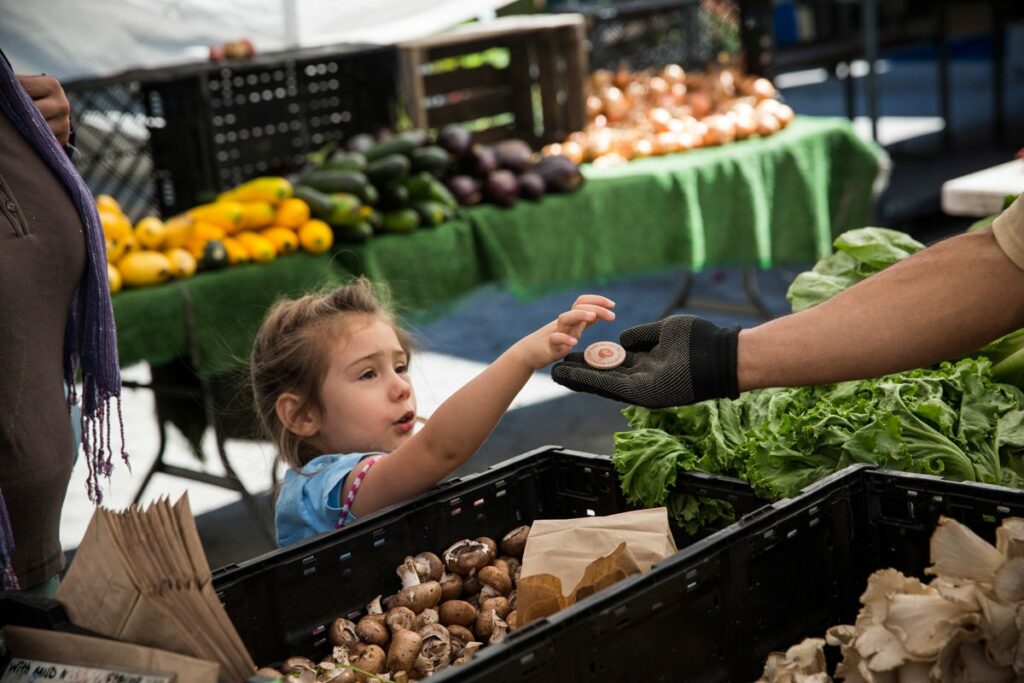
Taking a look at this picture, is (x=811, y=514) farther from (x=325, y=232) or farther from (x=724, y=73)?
(x=724, y=73)

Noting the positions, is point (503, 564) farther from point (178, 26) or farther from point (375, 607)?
point (178, 26)

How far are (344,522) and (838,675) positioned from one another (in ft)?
3.32

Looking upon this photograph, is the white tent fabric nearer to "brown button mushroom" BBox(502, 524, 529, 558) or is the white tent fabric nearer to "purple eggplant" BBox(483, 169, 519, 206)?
"purple eggplant" BBox(483, 169, 519, 206)

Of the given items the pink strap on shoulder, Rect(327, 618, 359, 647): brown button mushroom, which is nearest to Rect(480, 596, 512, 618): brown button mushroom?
Rect(327, 618, 359, 647): brown button mushroom

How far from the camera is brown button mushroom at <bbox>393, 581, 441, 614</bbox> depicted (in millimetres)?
1977

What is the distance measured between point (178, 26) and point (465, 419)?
15.5ft

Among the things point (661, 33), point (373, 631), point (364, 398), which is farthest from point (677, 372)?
point (661, 33)

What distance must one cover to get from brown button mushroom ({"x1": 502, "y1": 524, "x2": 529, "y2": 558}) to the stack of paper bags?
81cm

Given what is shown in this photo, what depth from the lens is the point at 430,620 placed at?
1946mm

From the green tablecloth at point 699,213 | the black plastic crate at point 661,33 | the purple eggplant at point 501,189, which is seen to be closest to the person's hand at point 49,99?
the green tablecloth at point 699,213

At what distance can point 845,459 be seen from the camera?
2.08 metres

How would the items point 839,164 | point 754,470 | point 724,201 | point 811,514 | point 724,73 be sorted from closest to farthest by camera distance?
1. point 811,514
2. point 754,470
3. point 724,201
4. point 839,164
5. point 724,73

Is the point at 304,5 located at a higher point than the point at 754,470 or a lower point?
higher

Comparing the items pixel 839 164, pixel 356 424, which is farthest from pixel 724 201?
pixel 356 424
